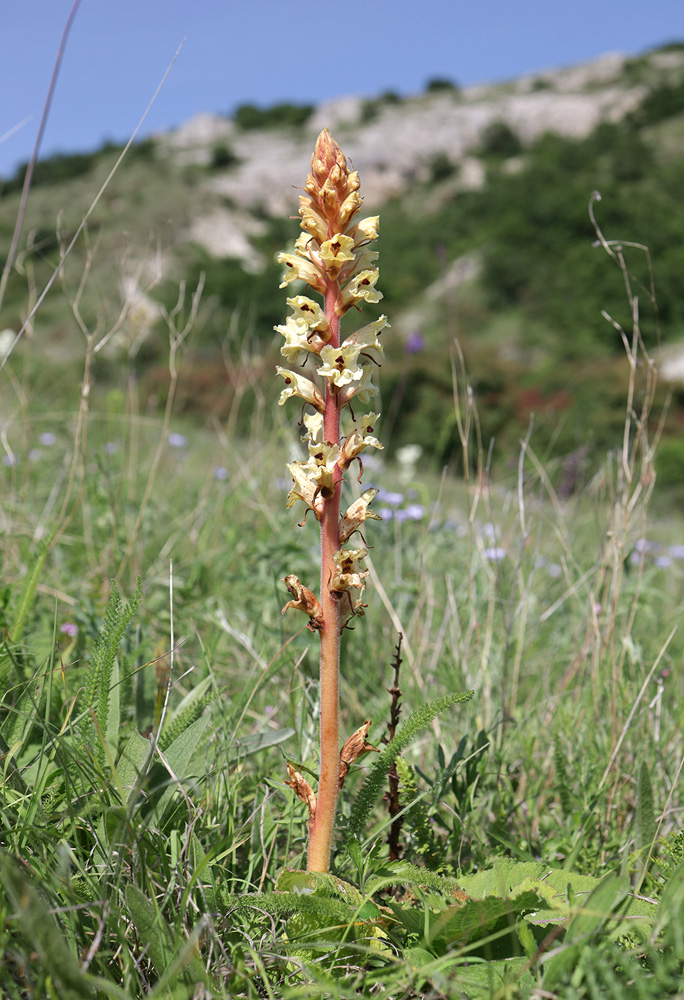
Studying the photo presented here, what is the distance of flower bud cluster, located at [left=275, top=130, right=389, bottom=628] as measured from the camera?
1037 mm

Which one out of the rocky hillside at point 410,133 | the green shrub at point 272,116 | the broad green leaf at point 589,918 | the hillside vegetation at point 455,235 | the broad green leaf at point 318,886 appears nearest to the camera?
the broad green leaf at point 589,918

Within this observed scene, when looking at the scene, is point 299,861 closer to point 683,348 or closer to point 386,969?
point 386,969

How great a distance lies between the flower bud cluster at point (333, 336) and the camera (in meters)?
1.04

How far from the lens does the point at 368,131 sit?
6750 cm

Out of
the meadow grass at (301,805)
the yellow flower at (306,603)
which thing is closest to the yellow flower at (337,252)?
the yellow flower at (306,603)

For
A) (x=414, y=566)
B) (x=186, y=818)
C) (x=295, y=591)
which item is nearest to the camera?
(x=295, y=591)

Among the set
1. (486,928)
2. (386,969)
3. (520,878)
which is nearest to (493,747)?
(520,878)

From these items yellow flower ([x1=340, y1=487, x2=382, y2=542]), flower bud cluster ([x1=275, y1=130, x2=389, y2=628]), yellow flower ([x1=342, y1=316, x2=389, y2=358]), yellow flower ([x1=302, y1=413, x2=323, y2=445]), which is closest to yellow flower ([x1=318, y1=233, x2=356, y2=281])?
flower bud cluster ([x1=275, y1=130, x2=389, y2=628])

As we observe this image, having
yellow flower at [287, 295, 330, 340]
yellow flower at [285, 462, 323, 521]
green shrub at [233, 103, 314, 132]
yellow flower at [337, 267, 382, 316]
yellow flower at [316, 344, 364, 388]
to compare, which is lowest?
yellow flower at [285, 462, 323, 521]

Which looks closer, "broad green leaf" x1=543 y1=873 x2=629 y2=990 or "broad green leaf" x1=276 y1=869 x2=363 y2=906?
"broad green leaf" x1=543 y1=873 x2=629 y2=990

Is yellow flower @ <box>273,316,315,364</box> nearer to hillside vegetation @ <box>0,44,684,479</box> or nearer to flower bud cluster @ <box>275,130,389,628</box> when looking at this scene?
flower bud cluster @ <box>275,130,389,628</box>

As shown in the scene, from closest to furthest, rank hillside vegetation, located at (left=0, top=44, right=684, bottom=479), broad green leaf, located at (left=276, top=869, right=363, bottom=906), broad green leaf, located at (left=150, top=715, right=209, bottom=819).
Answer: broad green leaf, located at (left=276, top=869, right=363, bottom=906), broad green leaf, located at (left=150, top=715, right=209, bottom=819), hillside vegetation, located at (left=0, top=44, right=684, bottom=479)

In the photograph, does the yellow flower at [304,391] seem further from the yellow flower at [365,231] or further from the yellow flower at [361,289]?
the yellow flower at [365,231]

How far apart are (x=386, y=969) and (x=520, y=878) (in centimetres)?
30
